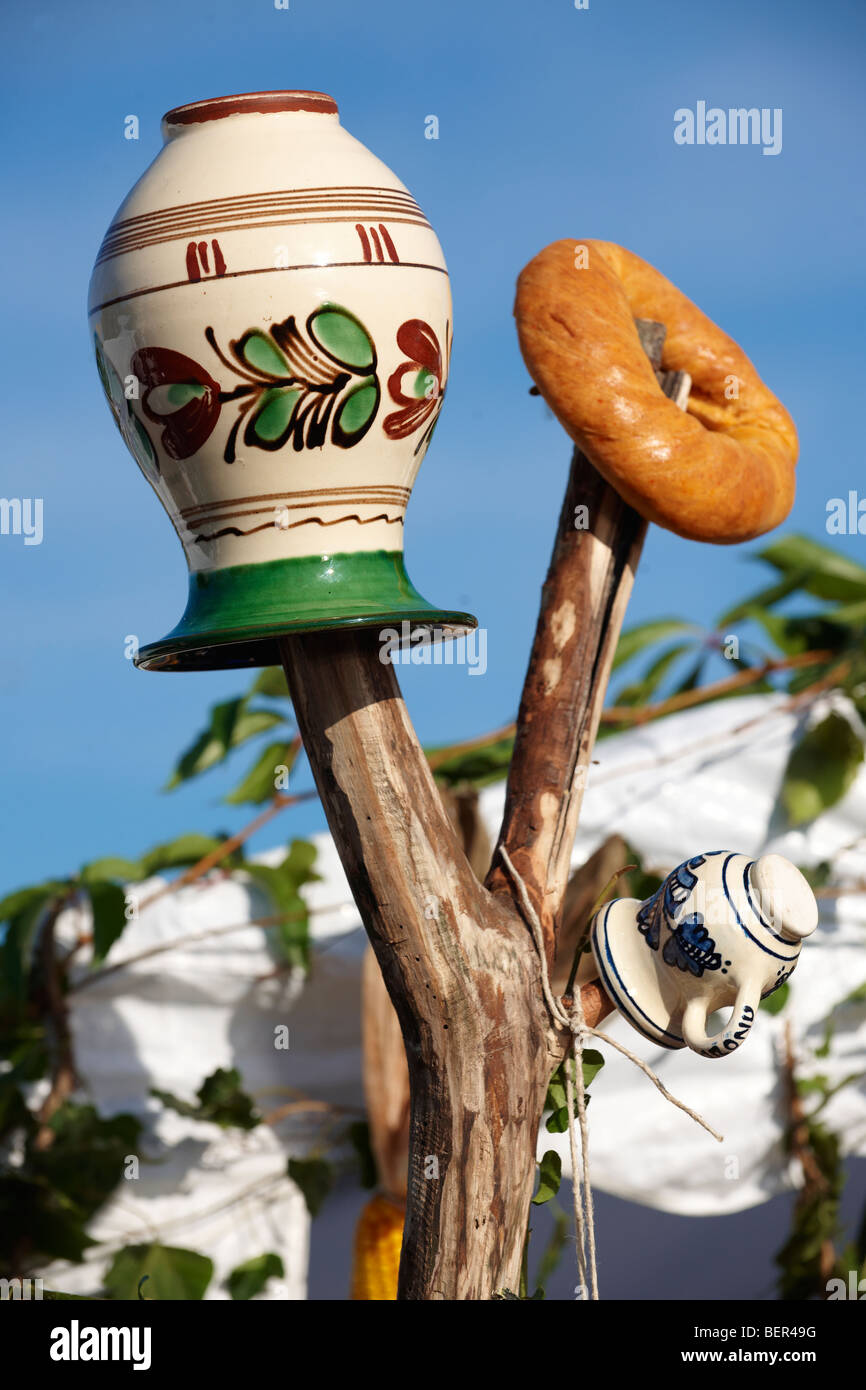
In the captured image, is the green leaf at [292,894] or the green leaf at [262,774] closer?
the green leaf at [292,894]

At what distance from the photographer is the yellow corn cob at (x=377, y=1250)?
5.17 feet

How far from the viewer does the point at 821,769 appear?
1.85 metres

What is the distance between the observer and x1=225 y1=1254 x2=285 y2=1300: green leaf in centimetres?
174

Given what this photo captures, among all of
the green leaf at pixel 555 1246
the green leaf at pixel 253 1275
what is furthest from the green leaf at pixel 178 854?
the green leaf at pixel 555 1246

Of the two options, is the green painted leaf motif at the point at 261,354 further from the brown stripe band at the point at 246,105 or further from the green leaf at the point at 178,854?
the green leaf at the point at 178,854

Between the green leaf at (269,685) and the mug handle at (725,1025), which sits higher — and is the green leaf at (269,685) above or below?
above

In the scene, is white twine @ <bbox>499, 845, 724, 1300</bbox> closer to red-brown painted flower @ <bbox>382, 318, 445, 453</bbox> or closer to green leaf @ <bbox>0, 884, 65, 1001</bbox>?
red-brown painted flower @ <bbox>382, 318, 445, 453</bbox>

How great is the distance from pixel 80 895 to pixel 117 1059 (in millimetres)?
235

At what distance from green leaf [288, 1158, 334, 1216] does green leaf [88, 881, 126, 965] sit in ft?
1.27

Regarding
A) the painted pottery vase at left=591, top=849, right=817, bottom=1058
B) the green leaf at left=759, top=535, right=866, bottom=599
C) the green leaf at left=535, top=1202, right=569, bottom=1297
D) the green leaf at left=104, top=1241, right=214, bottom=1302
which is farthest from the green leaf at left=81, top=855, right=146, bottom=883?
the green leaf at left=759, top=535, right=866, bottom=599

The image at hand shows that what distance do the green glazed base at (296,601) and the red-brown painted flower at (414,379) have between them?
90mm

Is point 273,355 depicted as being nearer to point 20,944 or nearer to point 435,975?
point 435,975
